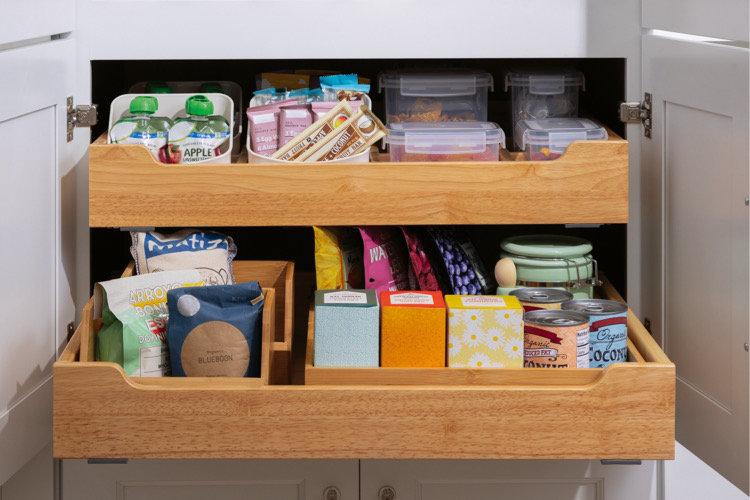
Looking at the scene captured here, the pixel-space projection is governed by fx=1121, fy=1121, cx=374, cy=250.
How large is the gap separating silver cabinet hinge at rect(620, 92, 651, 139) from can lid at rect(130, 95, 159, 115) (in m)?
0.71

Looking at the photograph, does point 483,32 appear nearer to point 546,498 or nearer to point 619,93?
point 619,93

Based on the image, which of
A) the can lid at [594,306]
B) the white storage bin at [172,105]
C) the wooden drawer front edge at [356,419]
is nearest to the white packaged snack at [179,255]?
the white storage bin at [172,105]

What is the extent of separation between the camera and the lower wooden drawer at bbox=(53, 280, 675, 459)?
4.71 ft

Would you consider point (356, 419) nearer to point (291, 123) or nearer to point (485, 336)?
point (485, 336)

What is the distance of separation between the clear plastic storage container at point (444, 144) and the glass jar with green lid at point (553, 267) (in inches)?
6.1

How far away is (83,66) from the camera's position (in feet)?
5.54

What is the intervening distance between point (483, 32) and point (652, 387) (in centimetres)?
58

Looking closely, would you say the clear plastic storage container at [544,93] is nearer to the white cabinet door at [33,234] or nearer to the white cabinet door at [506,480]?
the white cabinet door at [506,480]

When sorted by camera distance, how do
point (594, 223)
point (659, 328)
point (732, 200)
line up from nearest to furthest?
1. point (732, 200)
2. point (594, 223)
3. point (659, 328)

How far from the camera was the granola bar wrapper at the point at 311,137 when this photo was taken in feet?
5.27

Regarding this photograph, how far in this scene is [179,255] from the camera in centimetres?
168

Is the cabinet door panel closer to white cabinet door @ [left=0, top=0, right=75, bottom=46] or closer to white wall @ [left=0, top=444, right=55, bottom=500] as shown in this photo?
white cabinet door @ [left=0, top=0, right=75, bottom=46]

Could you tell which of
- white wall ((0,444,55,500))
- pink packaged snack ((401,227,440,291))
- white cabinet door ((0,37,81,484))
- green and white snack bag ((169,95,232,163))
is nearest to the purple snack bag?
pink packaged snack ((401,227,440,291))

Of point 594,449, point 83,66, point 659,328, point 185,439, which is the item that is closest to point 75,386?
point 185,439
